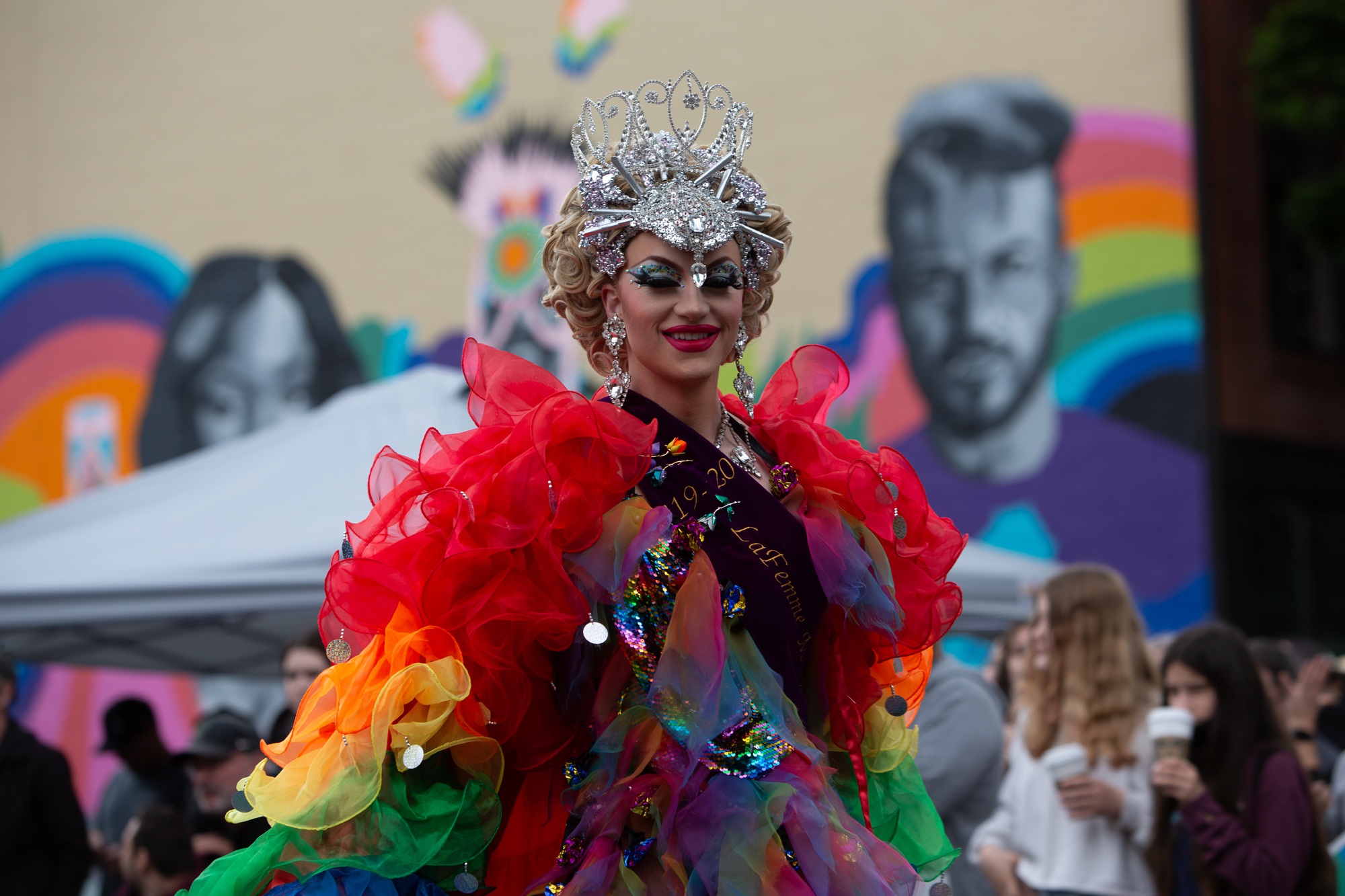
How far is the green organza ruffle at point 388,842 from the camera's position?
2.08m

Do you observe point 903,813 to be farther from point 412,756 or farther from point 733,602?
point 412,756

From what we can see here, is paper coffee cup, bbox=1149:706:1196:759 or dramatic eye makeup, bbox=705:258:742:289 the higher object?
dramatic eye makeup, bbox=705:258:742:289

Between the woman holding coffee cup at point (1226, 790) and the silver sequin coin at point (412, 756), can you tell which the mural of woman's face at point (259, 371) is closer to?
the woman holding coffee cup at point (1226, 790)

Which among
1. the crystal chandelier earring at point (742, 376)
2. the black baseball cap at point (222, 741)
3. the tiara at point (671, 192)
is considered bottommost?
the black baseball cap at point (222, 741)

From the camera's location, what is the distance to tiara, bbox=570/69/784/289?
2.39 metres

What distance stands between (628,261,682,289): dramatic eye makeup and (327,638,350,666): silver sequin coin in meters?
0.77

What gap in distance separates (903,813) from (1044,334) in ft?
25.0

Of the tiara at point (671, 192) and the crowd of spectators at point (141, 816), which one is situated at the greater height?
the tiara at point (671, 192)

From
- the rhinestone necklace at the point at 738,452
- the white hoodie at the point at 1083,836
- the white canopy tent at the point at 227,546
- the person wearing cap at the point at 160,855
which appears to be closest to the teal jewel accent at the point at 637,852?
the rhinestone necklace at the point at 738,452

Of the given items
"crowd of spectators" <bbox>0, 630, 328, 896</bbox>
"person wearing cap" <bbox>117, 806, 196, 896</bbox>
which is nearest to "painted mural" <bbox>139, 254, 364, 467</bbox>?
"crowd of spectators" <bbox>0, 630, 328, 896</bbox>

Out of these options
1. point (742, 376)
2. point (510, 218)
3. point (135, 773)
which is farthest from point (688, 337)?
point (510, 218)

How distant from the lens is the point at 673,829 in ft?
7.10

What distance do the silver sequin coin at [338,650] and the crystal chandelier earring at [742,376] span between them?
841mm

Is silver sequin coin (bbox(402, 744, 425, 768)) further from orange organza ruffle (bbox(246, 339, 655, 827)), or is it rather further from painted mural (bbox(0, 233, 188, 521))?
painted mural (bbox(0, 233, 188, 521))
